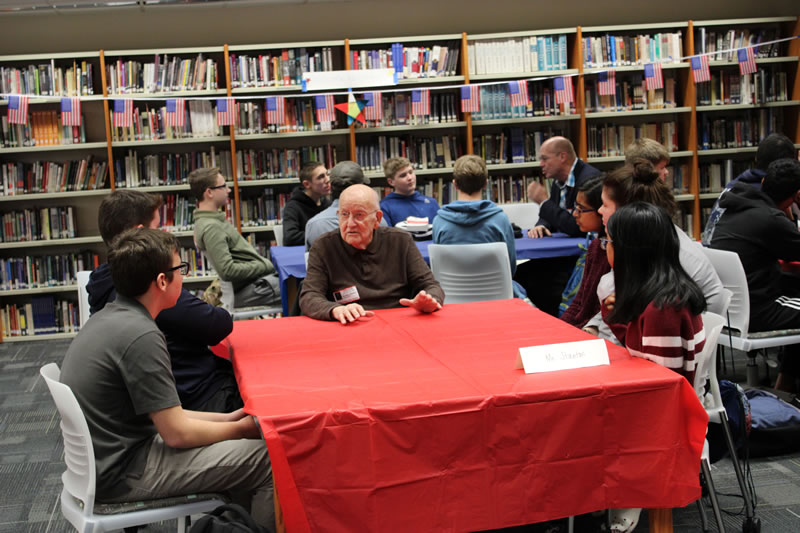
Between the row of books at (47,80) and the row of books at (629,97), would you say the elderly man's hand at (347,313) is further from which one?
the row of books at (629,97)

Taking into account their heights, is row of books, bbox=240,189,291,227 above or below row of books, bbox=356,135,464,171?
below

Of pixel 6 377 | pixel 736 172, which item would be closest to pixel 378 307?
pixel 6 377

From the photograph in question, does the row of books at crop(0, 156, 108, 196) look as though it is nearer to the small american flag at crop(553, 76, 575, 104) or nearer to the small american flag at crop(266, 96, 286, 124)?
the small american flag at crop(266, 96, 286, 124)

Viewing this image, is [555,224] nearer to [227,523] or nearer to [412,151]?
[412,151]

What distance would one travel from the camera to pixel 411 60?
6.76 metres

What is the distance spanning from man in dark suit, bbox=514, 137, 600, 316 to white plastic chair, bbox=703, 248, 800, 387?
53.0 inches

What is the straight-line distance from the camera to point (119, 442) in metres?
2.06

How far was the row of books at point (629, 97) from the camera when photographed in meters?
6.99

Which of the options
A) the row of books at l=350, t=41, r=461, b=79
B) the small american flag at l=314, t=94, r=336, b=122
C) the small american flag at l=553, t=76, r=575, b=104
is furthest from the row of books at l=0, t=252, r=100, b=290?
the small american flag at l=553, t=76, r=575, b=104

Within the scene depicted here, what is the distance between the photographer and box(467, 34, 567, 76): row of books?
22.4 feet

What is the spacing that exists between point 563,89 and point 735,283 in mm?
3462

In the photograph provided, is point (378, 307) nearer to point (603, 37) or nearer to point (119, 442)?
point (119, 442)

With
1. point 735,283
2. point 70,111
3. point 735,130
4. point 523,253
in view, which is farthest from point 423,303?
point 735,130

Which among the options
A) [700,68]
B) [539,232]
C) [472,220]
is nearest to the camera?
[472,220]
